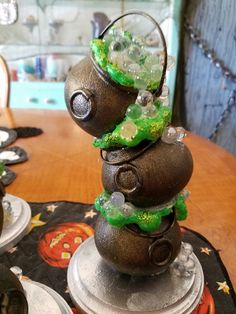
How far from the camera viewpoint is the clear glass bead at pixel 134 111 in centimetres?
53

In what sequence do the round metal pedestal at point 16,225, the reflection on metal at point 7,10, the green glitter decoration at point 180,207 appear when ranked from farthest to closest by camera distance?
the reflection on metal at point 7,10 → the round metal pedestal at point 16,225 → the green glitter decoration at point 180,207

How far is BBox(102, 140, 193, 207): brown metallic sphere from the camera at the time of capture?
0.55 m

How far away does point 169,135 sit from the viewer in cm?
56

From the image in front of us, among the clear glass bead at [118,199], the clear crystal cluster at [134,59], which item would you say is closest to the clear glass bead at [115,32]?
the clear crystal cluster at [134,59]

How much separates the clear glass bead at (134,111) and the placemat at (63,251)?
0.34 meters

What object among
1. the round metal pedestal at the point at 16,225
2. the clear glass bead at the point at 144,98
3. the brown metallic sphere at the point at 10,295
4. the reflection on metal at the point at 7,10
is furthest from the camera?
the reflection on metal at the point at 7,10

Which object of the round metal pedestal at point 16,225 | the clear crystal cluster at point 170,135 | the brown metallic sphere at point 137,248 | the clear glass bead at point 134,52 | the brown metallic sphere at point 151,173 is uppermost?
the clear glass bead at point 134,52

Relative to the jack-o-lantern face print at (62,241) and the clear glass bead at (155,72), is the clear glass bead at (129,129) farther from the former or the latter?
the jack-o-lantern face print at (62,241)

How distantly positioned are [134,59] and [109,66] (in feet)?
0.15

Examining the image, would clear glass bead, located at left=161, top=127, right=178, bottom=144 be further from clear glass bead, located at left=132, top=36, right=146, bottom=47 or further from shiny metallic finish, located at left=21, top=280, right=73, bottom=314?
shiny metallic finish, located at left=21, top=280, right=73, bottom=314

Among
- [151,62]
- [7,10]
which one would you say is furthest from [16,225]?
[7,10]

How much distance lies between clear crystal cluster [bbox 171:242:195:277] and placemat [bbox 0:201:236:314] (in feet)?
0.17

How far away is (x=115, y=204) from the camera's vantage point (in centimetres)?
58

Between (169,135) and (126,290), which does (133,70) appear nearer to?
(169,135)
